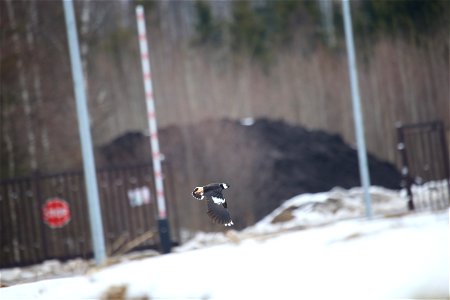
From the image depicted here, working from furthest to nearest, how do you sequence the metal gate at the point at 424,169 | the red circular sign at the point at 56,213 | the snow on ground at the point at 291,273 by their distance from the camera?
the metal gate at the point at 424,169 < the red circular sign at the point at 56,213 < the snow on ground at the point at 291,273

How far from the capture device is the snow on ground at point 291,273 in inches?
190

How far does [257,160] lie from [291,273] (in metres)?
17.6

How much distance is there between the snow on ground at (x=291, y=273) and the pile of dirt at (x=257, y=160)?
49.9 ft

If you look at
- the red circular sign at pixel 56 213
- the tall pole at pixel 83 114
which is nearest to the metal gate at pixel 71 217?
the red circular sign at pixel 56 213

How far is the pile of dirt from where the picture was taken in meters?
21.5

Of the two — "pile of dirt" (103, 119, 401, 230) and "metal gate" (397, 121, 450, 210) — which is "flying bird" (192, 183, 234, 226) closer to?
"metal gate" (397, 121, 450, 210)

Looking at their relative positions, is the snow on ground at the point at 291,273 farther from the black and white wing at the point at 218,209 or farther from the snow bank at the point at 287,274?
the black and white wing at the point at 218,209

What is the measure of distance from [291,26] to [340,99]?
10.4 feet

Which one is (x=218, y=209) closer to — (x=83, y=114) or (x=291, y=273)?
(x=291, y=273)

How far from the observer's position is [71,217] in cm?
1827

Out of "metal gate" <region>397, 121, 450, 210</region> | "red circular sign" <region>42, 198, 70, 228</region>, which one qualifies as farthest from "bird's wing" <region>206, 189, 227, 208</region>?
"metal gate" <region>397, 121, 450, 210</region>

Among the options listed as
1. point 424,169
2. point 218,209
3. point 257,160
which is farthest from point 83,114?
point 257,160

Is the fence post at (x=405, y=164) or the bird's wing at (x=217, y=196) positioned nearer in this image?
the bird's wing at (x=217, y=196)

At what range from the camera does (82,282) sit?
192 inches
